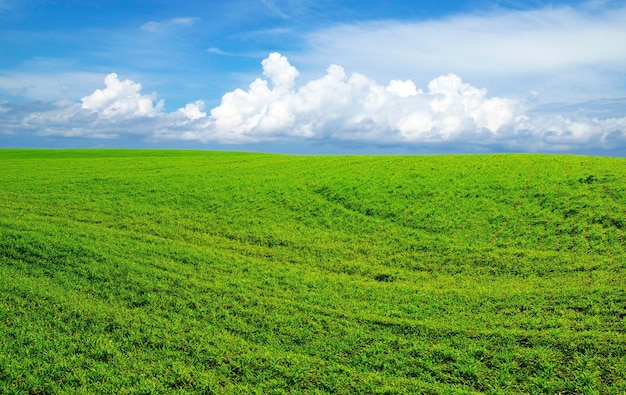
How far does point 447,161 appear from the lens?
1770 inches

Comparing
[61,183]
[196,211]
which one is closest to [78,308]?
[196,211]

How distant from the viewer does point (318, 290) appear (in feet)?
49.0

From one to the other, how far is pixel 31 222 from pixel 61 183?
46.1ft

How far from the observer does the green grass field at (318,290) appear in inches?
385

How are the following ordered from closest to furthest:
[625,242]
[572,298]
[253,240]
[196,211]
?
[572,298] → [625,242] → [253,240] → [196,211]

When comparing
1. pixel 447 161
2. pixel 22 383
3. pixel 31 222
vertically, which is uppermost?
pixel 447 161

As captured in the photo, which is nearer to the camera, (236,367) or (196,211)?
(236,367)

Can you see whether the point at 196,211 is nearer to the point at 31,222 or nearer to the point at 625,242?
the point at 31,222

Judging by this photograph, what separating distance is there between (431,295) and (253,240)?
9.48m

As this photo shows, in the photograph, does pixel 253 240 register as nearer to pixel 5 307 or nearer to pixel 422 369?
pixel 5 307

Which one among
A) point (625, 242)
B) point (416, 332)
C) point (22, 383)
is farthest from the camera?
point (625, 242)

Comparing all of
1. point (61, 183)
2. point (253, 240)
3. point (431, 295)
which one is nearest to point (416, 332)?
point (431, 295)

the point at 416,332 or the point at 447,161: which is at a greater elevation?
the point at 447,161

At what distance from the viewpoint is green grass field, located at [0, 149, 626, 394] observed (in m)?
9.77
